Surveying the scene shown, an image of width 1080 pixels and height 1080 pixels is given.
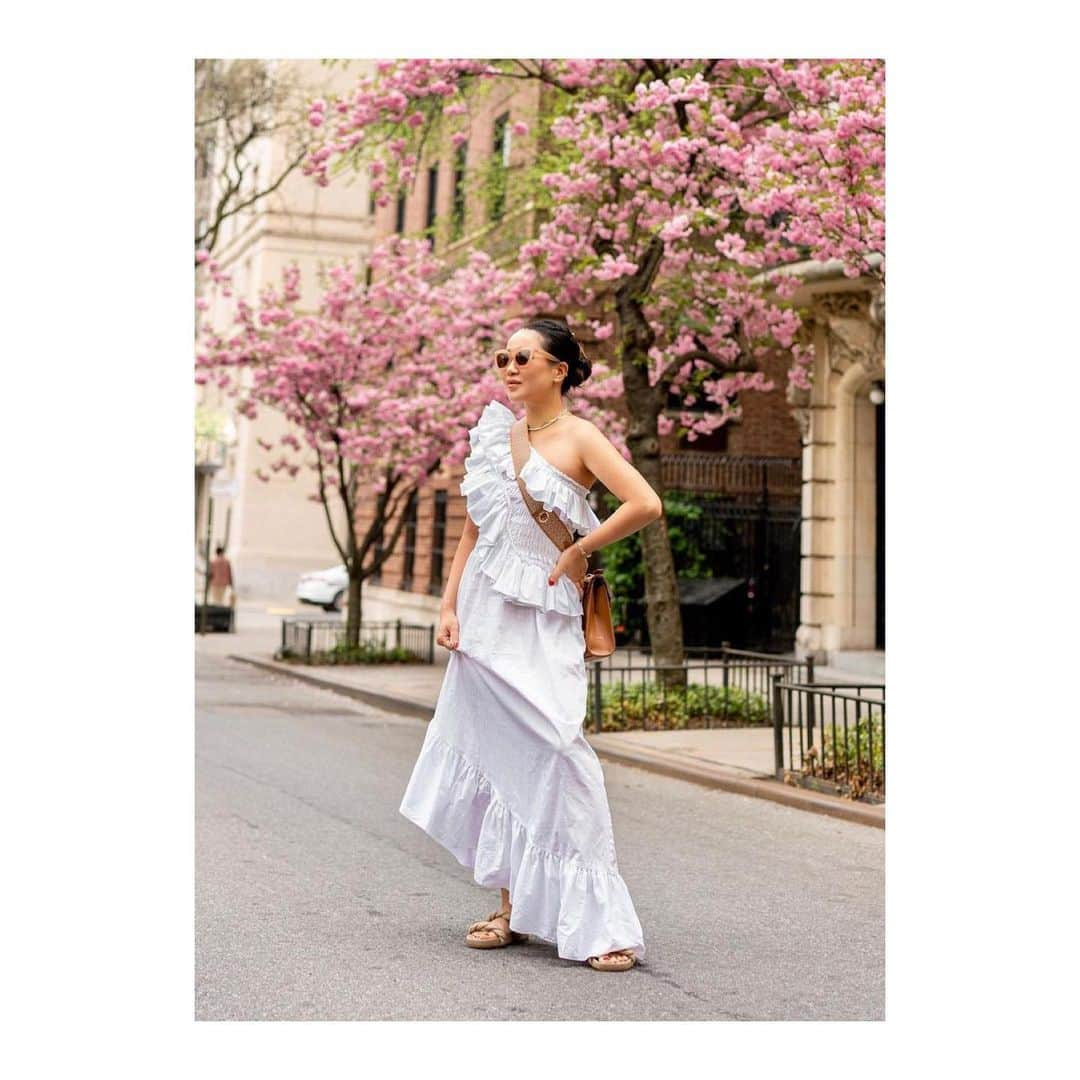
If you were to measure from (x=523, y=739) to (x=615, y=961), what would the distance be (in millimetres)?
753

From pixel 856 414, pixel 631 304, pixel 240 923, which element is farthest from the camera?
pixel 856 414

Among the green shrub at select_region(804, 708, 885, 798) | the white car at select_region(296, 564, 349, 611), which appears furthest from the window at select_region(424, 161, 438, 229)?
the green shrub at select_region(804, 708, 885, 798)

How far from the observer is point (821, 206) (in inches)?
404

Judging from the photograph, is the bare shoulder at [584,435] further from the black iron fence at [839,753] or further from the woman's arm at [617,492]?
the black iron fence at [839,753]

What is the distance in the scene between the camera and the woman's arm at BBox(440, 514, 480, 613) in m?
5.22

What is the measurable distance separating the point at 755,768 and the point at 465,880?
4372mm

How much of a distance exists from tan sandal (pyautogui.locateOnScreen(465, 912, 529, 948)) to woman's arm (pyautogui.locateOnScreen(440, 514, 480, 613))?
3.48ft

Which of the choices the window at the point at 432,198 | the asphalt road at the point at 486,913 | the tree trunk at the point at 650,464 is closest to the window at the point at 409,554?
the window at the point at 432,198

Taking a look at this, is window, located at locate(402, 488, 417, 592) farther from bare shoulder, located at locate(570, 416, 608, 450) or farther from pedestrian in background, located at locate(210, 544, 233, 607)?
bare shoulder, located at locate(570, 416, 608, 450)

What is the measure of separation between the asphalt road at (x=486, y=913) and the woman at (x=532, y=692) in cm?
24

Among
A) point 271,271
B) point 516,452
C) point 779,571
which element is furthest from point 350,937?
point 271,271

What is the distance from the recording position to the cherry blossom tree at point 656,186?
1207 cm

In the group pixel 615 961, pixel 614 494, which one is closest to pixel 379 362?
pixel 614 494
